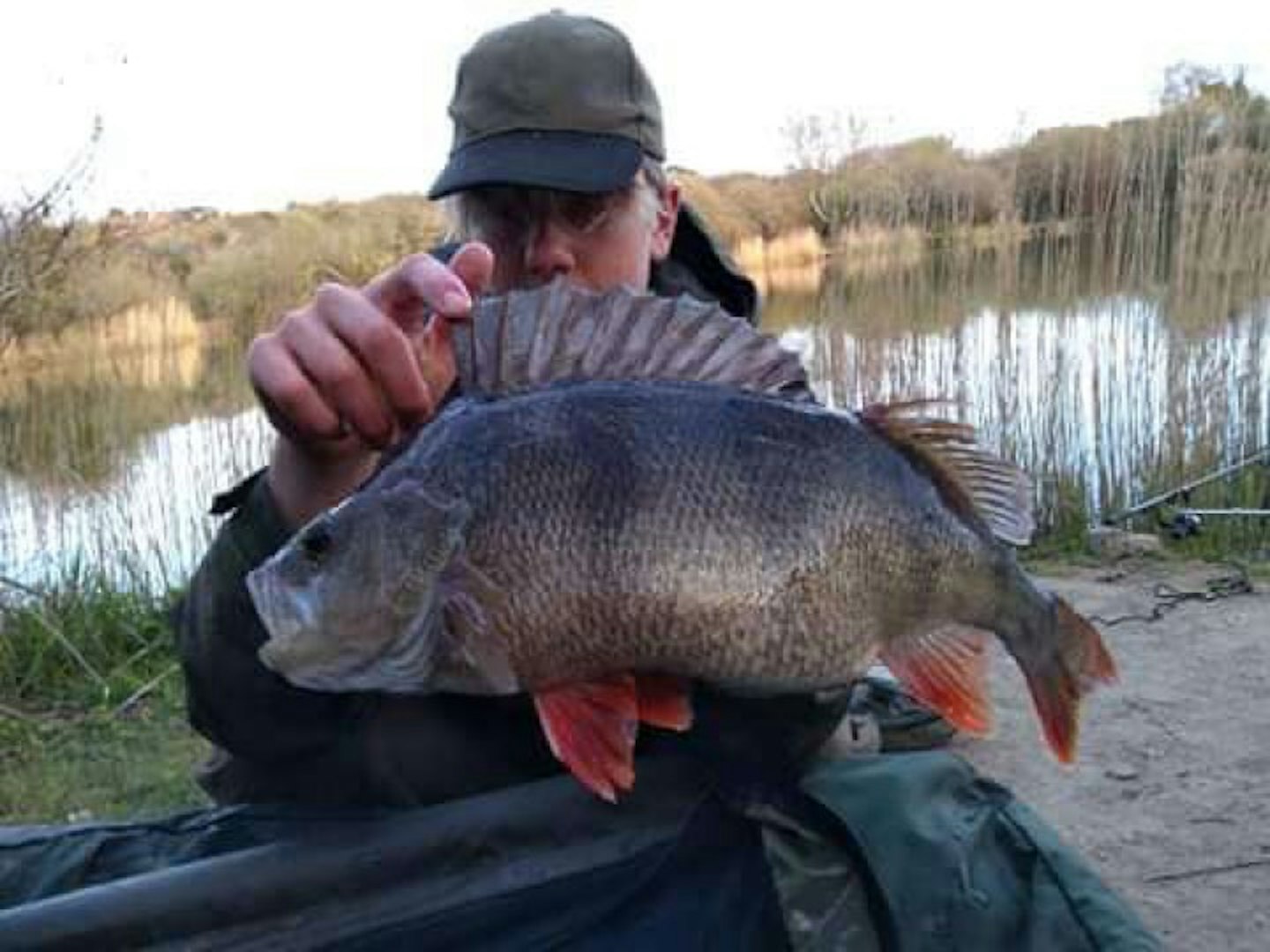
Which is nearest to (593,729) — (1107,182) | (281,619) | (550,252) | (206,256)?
(281,619)

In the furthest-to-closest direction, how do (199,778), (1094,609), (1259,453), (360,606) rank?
(1259,453) → (1094,609) → (199,778) → (360,606)

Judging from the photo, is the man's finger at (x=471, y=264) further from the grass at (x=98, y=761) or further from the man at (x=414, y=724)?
the grass at (x=98, y=761)

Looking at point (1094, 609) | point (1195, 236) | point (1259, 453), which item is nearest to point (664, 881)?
point (1094, 609)

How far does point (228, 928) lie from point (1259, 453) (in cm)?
559

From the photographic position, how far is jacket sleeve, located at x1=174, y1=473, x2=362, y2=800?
1.33 meters

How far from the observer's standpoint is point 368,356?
44.2 inches

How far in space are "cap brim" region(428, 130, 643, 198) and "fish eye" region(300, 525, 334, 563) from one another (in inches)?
32.6

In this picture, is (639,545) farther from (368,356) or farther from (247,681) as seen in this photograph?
(247,681)

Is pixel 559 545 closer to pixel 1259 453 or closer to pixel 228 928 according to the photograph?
pixel 228 928

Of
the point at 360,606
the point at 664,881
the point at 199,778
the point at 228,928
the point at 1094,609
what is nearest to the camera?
the point at 360,606

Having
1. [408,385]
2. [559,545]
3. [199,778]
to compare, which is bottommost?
[199,778]

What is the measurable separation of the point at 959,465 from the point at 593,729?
436 millimetres

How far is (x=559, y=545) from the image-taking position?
1.11m

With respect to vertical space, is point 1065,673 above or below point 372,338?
below
